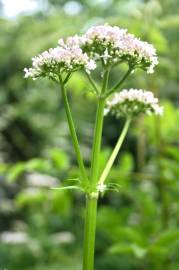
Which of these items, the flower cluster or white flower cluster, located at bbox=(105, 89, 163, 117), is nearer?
the flower cluster

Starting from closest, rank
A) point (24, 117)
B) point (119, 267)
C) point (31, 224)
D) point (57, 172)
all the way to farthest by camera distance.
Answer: point (57, 172)
point (119, 267)
point (31, 224)
point (24, 117)

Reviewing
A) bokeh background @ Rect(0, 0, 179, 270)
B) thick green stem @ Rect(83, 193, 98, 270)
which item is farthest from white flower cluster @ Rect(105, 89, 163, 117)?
thick green stem @ Rect(83, 193, 98, 270)

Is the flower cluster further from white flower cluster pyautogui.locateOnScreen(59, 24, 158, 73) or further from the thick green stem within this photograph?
the thick green stem

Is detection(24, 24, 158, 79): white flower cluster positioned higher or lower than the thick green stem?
higher

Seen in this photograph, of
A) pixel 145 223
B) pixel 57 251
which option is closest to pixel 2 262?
pixel 57 251

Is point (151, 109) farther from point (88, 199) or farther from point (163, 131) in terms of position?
point (163, 131)

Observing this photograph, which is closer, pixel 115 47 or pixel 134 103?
pixel 115 47

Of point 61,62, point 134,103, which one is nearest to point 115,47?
point 61,62

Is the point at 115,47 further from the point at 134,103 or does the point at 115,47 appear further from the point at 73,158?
the point at 73,158
